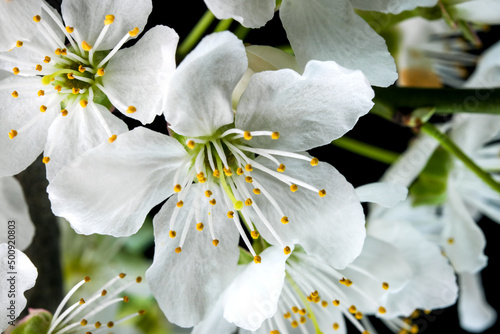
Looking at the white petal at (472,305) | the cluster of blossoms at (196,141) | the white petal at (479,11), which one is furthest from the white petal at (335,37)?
the white petal at (472,305)

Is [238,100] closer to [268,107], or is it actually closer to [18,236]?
[268,107]

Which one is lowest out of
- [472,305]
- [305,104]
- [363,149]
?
[472,305]

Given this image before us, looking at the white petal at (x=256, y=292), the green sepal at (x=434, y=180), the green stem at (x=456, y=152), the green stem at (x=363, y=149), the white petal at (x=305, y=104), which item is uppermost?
the white petal at (x=305, y=104)

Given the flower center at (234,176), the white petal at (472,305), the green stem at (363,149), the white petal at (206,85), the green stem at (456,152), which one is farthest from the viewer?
the white petal at (472,305)

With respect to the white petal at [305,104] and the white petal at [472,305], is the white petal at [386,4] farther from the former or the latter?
the white petal at [472,305]

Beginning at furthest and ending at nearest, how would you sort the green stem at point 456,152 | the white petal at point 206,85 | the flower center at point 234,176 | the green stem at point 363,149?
the green stem at point 363,149 < the green stem at point 456,152 < the flower center at point 234,176 < the white petal at point 206,85

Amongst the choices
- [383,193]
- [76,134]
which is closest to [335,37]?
[383,193]

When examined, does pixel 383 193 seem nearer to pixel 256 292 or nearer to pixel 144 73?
pixel 256 292

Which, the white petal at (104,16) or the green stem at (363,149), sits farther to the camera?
the green stem at (363,149)
